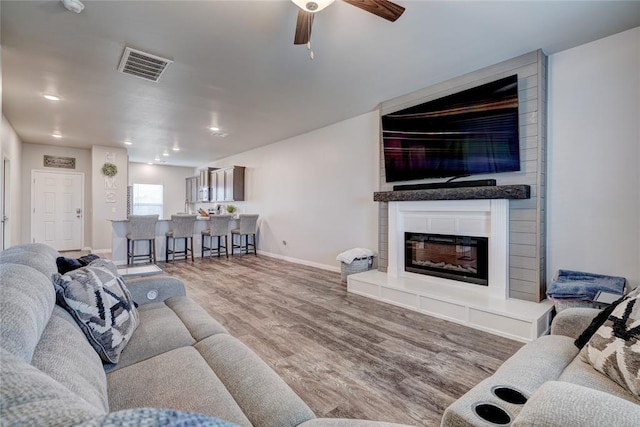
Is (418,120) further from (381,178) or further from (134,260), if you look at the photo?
(134,260)

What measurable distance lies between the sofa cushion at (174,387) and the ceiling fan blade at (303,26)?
2.20 m

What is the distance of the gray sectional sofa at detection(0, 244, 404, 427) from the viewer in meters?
0.39

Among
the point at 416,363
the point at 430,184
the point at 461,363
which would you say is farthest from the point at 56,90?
the point at 461,363

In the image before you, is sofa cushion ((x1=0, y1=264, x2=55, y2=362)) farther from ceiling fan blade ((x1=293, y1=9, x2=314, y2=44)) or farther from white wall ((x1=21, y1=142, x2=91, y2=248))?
white wall ((x1=21, y1=142, x2=91, y2=248))

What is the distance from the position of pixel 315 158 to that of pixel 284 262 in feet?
7.43

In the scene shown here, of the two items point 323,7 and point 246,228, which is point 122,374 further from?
point 246,228

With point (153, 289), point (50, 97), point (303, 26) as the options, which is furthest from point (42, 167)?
point (303, 26)

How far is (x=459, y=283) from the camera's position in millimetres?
3508

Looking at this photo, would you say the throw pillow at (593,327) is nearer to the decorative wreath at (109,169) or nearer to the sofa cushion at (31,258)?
the sofa cushion at (31,258)

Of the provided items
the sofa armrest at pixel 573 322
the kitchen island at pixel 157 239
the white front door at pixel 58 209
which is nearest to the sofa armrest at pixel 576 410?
the sofa armrest at pixel 573 322

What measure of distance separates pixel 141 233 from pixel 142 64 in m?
3.72

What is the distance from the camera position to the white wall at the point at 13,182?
4979 mm

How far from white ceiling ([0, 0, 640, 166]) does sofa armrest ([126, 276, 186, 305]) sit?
2082 mm

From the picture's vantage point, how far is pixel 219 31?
8.52ft
